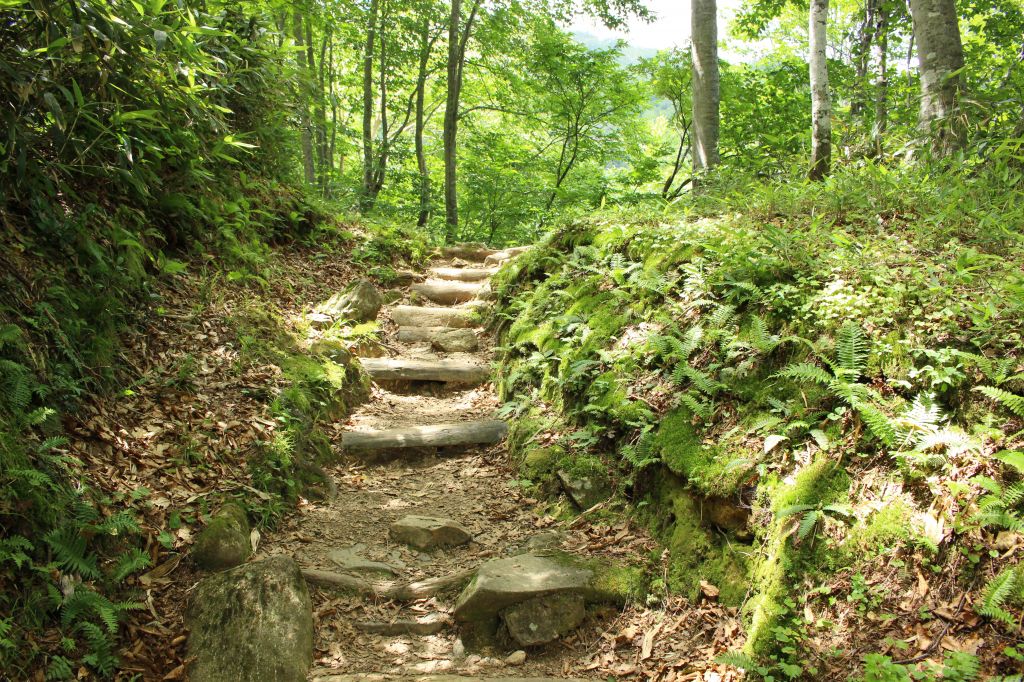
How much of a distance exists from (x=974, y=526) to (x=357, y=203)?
13081 millimetres

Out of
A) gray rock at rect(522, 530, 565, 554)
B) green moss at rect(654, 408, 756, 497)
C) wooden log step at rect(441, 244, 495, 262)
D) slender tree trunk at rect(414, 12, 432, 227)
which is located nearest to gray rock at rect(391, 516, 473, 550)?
gray rock at rect(522, 530, 565, 554)

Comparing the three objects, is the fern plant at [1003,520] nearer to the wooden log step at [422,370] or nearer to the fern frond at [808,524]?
the fern frond at [808,524]

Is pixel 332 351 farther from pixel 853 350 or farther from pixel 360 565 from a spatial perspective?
pixel 853 350

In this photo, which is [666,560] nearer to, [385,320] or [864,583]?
[864,583]

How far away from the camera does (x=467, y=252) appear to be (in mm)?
11406

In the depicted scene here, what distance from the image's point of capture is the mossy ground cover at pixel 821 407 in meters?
2.51

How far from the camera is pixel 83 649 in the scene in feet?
9.27

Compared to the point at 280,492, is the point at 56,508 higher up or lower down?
higher up

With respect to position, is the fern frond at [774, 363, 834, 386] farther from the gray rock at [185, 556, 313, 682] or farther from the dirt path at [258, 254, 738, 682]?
the gray rock at [185, 556, 313, 682]

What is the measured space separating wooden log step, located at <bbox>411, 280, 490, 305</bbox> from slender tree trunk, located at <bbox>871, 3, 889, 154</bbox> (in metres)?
5.59

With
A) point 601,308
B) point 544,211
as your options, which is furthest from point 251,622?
point 544,211

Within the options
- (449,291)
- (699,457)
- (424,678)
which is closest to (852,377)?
(699,457)

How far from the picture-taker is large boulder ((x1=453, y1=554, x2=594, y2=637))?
136 inches

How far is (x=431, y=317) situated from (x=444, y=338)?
70 centimetres
